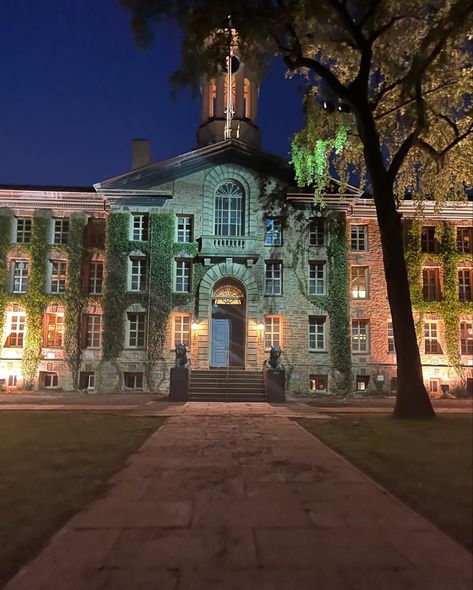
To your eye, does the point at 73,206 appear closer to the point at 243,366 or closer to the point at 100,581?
the point at 243,366

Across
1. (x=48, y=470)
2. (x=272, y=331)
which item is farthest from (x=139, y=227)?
(x=48, y=470)

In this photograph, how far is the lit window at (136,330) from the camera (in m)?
26.0

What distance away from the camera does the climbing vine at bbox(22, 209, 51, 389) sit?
83.6ft

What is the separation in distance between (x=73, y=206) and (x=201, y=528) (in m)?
24.9

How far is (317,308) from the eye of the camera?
1039 inches

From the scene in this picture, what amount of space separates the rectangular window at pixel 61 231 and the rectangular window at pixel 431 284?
65.9ft

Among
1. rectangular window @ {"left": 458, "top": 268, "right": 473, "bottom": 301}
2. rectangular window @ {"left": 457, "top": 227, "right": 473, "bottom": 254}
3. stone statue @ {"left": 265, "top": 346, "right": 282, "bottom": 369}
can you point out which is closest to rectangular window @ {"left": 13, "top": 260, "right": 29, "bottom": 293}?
stone statue @ {"left": 265, "top": 346, "right": 282, "bottom": 369}

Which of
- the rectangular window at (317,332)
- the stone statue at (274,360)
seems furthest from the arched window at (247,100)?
the stone statue at (274,360)

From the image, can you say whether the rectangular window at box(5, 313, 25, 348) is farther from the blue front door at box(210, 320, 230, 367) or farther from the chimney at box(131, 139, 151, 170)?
the chimney at box(131, 139, 151, 170)

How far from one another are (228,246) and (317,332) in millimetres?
6720

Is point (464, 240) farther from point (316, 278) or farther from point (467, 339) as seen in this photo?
point (316, 278)

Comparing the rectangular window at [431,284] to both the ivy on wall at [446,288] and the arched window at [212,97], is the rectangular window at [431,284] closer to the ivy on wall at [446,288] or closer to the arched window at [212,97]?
the ivy on wall at [446,288]

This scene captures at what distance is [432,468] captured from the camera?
5004 mm

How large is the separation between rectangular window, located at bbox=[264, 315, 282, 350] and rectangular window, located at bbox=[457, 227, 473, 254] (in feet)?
36.8
